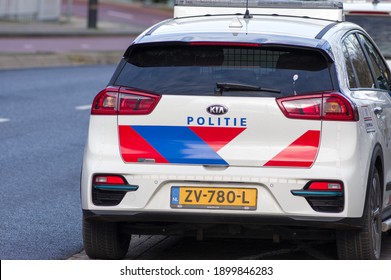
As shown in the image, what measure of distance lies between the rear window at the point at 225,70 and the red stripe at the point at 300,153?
260mm

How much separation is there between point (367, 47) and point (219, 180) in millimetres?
2072

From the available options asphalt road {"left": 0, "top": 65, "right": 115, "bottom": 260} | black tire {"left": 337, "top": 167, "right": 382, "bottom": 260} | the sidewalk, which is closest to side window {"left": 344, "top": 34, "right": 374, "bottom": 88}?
black tire {"left": 337, "top": 167, "right": 382, "bottom": 260}

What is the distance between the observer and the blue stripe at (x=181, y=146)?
23.3ft

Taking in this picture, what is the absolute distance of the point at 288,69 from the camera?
285 inches

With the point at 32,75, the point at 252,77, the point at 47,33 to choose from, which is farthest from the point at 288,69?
the point at 47,33

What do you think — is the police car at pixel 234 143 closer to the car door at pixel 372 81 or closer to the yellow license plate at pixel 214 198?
the yellow license plate at pixel 214 198

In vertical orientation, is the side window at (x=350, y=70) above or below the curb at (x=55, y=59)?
above

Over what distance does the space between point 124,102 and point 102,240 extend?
0.89 m

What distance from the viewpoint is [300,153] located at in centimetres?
708

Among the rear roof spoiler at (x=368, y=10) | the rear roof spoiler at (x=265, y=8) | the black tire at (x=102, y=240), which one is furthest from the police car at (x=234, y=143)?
the rear roof spoiler at (x=368, y=10)

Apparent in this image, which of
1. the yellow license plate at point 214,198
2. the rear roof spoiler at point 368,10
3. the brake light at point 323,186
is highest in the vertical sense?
the rear roof spoiler at point 368,10

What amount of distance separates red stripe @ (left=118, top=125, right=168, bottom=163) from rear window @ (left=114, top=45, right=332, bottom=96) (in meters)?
0.26

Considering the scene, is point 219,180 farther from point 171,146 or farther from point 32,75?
→ point 32,75

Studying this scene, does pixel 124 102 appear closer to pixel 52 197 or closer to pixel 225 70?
pixel 225 70
